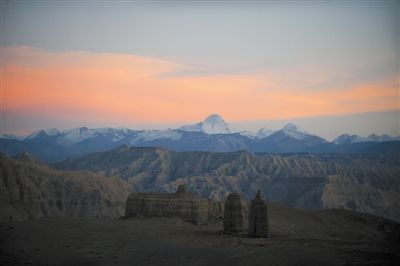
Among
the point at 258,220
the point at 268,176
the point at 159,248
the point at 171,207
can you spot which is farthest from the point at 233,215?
the point at 268,176

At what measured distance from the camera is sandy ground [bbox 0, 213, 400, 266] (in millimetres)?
29584

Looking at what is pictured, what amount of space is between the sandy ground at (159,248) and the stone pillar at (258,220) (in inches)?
36.6

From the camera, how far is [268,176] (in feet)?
547

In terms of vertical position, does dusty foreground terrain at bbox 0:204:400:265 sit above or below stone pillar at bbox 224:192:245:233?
below

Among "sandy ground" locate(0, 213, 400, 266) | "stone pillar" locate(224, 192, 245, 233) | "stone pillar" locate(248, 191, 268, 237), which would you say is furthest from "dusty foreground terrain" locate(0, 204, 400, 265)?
"stone pillar" locate(224, 192, 245, 233)

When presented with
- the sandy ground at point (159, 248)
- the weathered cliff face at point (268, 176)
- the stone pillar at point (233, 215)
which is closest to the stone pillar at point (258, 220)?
the sandy ground at point (159, 248)

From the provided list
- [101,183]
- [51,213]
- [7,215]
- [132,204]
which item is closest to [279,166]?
[101,183]

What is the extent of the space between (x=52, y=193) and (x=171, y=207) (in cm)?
4368

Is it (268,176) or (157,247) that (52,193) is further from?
(268,176)

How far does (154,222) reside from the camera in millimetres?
52094

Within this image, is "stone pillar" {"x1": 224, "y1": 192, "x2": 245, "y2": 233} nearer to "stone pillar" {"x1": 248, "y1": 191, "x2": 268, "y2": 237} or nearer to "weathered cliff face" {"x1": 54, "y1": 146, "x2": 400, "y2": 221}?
"stone pillar" {"x1": 248, "y1": 191, "x2": 268, "y2": 237}

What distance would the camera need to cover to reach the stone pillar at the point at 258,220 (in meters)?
40.5

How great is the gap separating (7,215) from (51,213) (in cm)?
1344

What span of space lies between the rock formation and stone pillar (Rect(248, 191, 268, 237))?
1581cm
